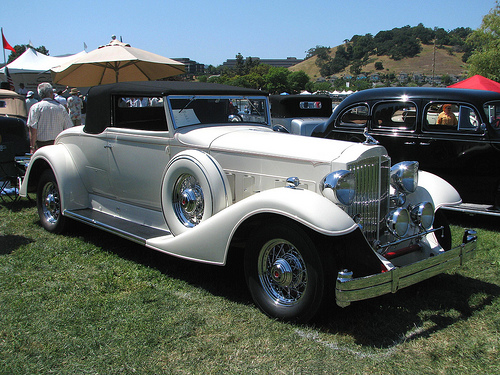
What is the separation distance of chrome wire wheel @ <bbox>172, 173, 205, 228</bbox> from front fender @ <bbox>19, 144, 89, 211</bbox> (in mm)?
1720

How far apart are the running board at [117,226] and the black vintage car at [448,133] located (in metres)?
3.88

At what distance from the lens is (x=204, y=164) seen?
375cm

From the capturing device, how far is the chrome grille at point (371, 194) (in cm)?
345

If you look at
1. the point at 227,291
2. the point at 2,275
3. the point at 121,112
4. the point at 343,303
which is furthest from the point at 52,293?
the point at 343,303

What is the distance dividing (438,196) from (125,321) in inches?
117

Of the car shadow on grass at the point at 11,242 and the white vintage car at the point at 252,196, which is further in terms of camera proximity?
the car shadow on grass at the point at 11,242

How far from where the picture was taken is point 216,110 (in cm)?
457

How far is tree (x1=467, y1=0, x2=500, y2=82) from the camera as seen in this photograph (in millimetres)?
27688

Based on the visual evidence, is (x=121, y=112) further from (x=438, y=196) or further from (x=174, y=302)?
(x=438, y=196)

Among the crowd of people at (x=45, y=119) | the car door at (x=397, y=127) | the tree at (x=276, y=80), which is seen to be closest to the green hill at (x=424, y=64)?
the tree at (x=276, y=80)

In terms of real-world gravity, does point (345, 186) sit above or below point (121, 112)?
below

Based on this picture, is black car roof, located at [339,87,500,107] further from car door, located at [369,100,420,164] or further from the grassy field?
the grassy field

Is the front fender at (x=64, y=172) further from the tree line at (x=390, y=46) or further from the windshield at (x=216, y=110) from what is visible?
the tree line at (x=390, y=46)

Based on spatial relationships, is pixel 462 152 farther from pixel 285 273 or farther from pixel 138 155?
pixel 138 155
